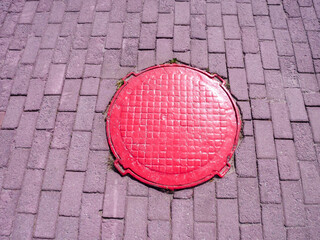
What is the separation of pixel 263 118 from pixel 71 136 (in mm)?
2074

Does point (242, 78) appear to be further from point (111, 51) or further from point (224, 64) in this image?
point (111, 51)

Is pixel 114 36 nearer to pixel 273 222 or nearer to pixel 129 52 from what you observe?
pixel 129 52

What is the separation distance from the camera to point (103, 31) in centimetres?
337

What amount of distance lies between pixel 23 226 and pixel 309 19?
412 centimetres

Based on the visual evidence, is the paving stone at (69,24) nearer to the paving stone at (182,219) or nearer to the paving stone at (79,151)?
the paving stone at (79,151)

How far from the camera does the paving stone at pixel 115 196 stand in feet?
7.93

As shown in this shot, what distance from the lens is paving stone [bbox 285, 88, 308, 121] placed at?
9.18ft

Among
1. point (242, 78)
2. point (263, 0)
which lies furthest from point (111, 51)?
point (263, 0)

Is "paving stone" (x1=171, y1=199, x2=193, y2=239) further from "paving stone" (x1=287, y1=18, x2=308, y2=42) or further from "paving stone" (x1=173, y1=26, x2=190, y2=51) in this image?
"paving stone" (x1=287, y1=18, x2=308, y2=42)

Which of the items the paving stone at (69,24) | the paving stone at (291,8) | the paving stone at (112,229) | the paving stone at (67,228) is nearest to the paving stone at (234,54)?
the paving stone at (291,8)

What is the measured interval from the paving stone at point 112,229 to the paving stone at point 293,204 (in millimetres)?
1513

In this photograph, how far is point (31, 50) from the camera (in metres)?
3.29

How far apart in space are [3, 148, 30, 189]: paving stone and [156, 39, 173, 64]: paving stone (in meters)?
1.81

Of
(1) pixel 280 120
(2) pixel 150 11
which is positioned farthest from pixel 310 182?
(2) pixel 150 11
